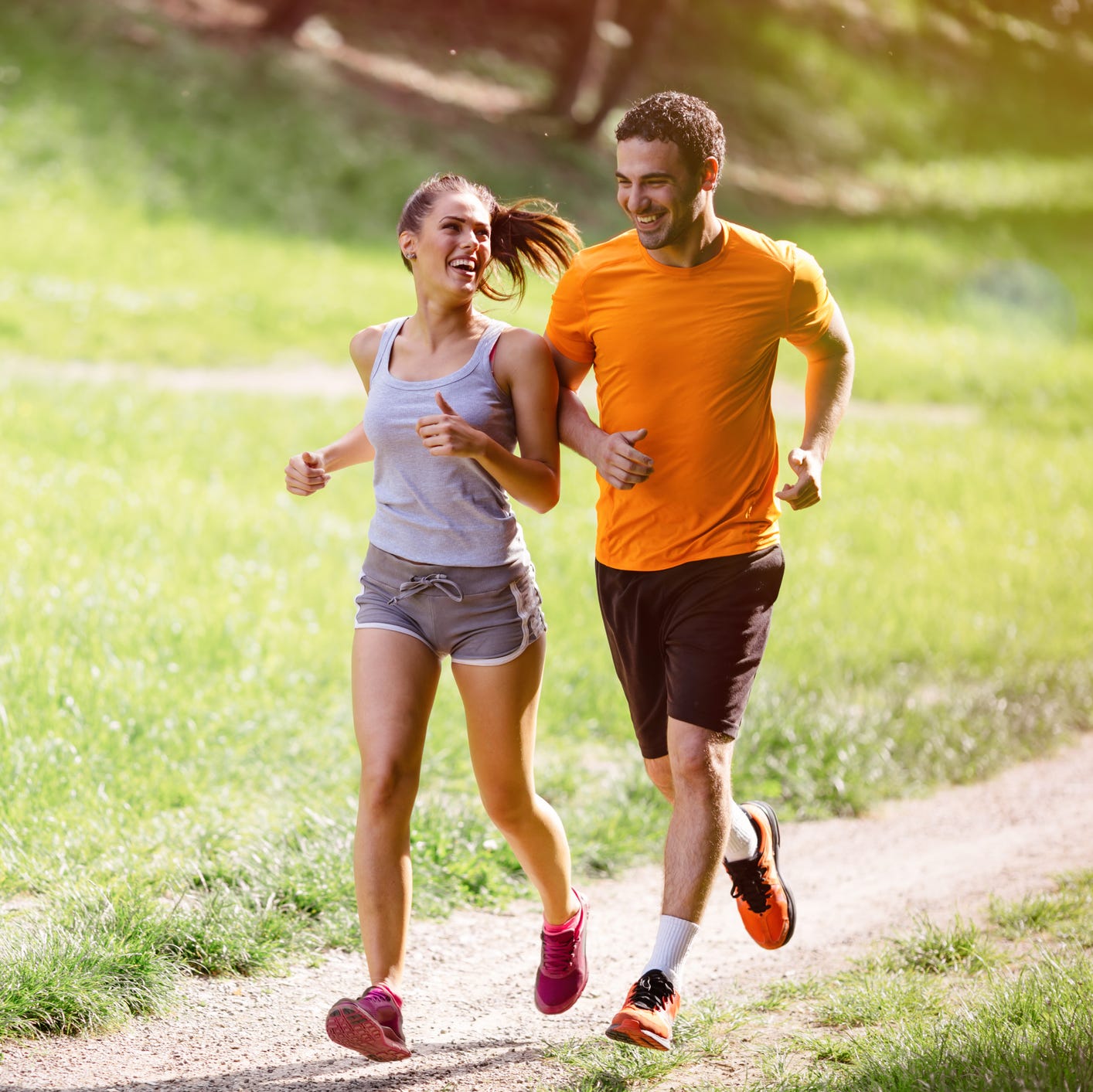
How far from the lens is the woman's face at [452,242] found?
3959mm

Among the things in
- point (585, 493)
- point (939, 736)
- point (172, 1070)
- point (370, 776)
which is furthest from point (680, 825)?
point (585, 493)

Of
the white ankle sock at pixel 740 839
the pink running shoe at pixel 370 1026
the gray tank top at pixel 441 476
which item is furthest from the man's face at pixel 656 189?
the pink running shoe at pixel 370 1026

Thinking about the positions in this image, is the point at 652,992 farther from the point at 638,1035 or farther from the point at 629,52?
the point at 629,52

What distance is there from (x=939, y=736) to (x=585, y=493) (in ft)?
15.8

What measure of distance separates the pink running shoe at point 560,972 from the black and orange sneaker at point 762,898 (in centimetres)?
63

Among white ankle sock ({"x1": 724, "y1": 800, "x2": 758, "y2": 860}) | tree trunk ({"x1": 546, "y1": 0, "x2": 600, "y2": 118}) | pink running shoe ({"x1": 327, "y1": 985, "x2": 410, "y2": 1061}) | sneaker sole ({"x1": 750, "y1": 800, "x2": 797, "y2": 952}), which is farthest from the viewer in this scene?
tree trunk ({"x1": 546, "y1": 0, "x2": 600, "y2": 118})

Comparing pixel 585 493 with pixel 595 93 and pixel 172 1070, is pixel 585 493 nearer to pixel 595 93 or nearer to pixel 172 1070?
pixel 172 1070

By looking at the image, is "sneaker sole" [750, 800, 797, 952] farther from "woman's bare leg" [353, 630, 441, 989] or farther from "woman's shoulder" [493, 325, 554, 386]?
"woman's shoulder" [493, 325, 554, 386]

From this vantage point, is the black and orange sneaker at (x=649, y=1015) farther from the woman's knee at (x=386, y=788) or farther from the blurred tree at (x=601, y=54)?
the blurred tree at (x=601, y=54)

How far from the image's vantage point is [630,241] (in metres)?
4.21

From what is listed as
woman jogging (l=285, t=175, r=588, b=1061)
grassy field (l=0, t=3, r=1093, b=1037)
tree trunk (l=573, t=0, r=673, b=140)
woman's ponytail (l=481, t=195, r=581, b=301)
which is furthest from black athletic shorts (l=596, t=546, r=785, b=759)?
tree trunk (l=573, t=0, r=673, b=140)

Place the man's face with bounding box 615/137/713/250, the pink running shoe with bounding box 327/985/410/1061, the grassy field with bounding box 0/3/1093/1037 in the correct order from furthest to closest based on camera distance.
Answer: the grassy field with bounding box 0/3/1093/1037 < the man's face with bounding box 615/137/713/250 < the pink running shoe with bounding box 327/985/410/1061

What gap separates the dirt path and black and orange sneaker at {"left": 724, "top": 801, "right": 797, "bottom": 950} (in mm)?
239

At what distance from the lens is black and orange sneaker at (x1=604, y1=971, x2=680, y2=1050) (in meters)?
3.62
